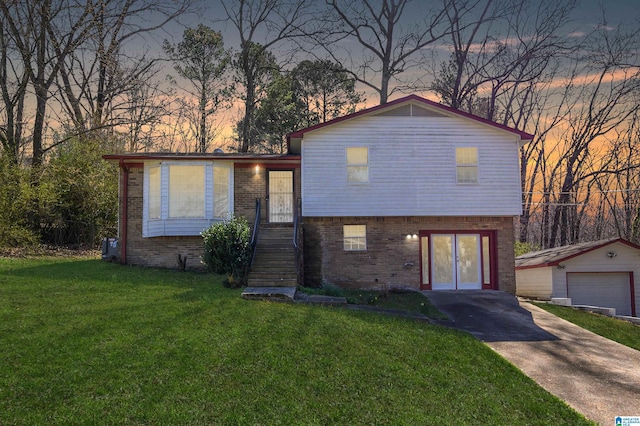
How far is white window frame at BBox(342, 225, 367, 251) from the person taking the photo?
52.4 ft

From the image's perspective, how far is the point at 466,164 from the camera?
16.1 m

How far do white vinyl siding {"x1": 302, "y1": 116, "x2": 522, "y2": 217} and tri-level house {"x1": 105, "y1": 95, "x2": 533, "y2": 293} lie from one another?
0.04 metres

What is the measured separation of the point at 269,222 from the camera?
1703 centimetres

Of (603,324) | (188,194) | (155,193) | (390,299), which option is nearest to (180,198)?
(188,194)

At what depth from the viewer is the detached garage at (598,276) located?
17859 millimetres

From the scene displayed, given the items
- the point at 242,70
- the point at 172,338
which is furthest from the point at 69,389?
the point at 242,70

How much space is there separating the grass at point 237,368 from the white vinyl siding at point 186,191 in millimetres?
5500

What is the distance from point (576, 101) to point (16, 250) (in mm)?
34081

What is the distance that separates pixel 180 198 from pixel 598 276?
16.5 m

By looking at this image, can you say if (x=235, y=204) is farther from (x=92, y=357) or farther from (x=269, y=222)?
(x=92, y=357)

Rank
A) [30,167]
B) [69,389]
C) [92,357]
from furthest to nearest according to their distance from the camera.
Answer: [30,167]
[92,357]
[69,389]

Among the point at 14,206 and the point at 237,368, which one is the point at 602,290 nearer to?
the point at 237,368

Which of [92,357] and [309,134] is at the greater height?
[309,134]

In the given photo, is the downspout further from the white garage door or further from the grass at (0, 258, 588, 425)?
the white garage door
